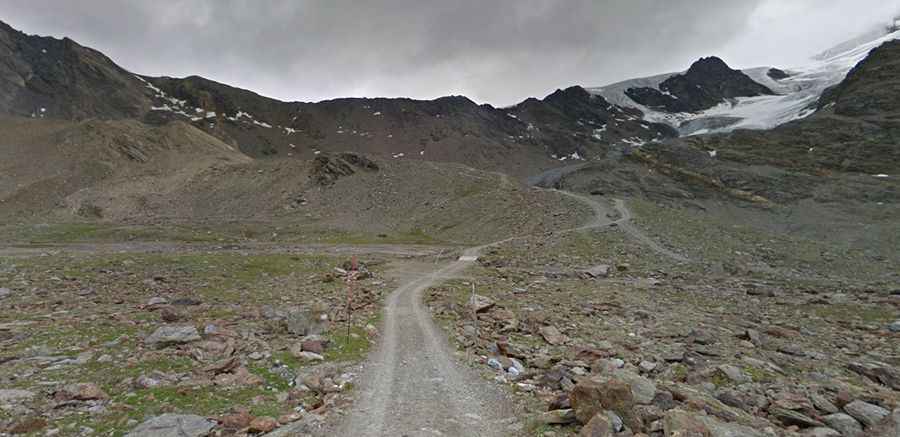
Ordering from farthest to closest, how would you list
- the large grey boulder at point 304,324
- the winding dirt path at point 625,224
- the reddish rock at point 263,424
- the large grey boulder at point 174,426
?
the winding dirt path at point 625,224, the large grey boulder at point 304,324, the reddish rock at point 263,424, the large grey boulder at point 174,426

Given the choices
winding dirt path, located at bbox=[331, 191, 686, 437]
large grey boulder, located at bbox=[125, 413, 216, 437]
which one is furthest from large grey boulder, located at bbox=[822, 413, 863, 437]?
large grey boulder, located at bbox=[125, 413, 216, 437]

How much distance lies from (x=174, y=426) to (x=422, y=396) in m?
4.69

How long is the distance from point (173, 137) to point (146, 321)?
115 meters

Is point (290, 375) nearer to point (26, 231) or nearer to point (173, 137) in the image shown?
point (26, 231)

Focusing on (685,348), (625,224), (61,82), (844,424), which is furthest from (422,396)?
(61,82)

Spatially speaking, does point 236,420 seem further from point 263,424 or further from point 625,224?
point 625,224

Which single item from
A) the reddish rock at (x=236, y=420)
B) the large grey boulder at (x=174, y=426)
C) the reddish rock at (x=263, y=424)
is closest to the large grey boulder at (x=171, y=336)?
the large grey boulder at (x=174, y=426)

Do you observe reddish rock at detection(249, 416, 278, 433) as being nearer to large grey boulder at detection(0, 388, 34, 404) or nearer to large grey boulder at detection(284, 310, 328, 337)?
large grey boulder at detection(0, 388, 34, 404)

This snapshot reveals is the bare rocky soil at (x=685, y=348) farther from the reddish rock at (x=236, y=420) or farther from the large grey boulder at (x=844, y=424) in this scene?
the reddish rock at (x=236, y=420)

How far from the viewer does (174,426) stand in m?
7.91

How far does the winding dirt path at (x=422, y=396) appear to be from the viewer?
8.44 metres

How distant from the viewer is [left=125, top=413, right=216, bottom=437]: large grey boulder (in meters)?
7.68

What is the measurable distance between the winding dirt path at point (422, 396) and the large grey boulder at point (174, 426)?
2.38 metres

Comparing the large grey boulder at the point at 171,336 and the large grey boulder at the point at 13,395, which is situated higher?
the large grey boulder at the point at 13,395
